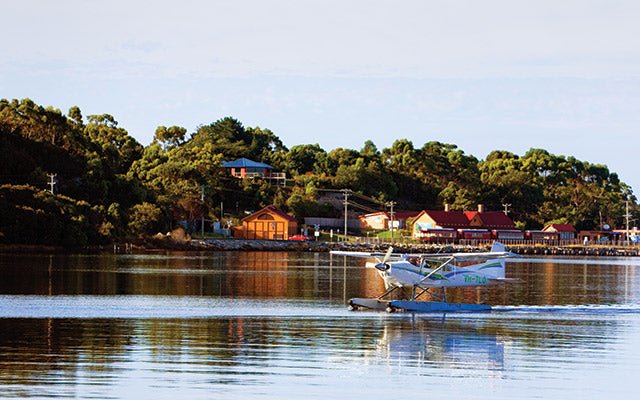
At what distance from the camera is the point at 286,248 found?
95.2 metres

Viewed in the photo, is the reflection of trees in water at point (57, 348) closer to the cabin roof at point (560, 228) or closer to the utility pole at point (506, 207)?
the utility pole at point (506, 207)

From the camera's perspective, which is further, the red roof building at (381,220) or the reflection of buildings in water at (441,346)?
the red roof building at (381,220)

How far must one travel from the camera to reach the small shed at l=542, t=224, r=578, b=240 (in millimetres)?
116062

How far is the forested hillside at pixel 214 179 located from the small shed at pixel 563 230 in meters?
3.05

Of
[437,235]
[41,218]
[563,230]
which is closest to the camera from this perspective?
[41,218]

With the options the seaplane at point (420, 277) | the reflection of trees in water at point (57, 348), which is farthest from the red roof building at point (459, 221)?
the reflection of trees in water at point (57, 348)

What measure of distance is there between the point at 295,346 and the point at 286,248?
246ft

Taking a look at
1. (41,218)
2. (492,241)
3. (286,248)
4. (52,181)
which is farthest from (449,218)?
(41,218)

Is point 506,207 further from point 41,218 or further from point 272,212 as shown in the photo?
point 41,218

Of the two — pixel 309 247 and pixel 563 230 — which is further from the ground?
pixel 563 230

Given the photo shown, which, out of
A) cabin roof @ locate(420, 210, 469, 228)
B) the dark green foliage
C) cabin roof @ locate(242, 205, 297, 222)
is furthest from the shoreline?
cabin roof @ locate(420, 210, 469, 228)

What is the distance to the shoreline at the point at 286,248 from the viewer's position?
249 feet

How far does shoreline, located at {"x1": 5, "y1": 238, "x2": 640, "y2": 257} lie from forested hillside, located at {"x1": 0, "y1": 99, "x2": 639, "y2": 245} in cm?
120

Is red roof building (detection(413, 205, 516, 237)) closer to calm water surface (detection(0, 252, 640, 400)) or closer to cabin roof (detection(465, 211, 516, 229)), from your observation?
cabin roof (detection(465, 211, 516, 229))
